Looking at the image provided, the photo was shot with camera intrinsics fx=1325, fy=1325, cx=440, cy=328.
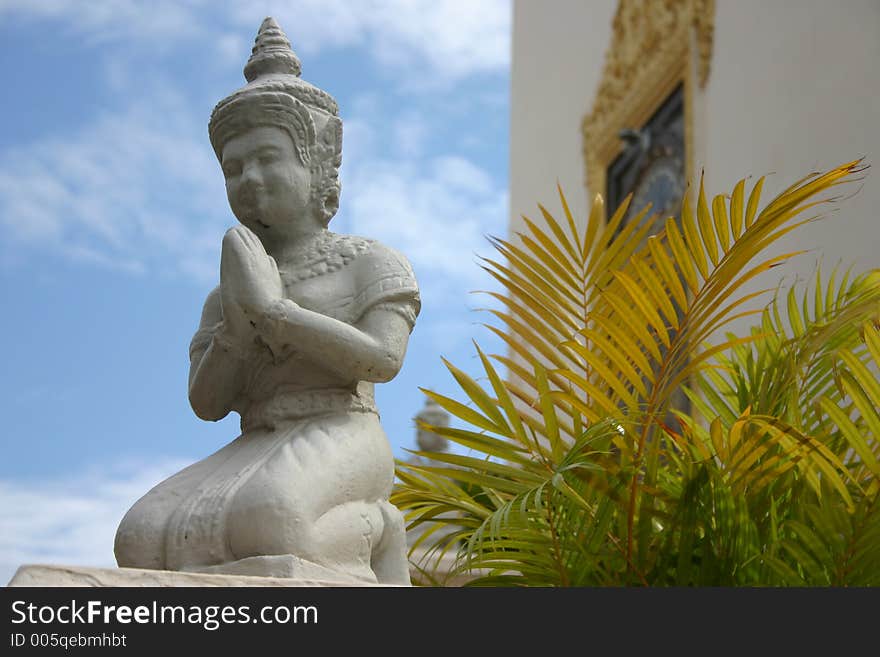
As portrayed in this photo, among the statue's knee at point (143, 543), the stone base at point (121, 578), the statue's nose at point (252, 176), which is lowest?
the stone base at point (121, 578)

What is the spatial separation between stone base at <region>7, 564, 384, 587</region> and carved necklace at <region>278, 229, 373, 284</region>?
2.59ft

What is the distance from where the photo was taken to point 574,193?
12938 mm

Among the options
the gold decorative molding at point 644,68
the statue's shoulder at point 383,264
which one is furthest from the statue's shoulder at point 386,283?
the gold decorative molding at point 644,68

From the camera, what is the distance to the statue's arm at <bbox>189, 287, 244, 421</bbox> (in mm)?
2949

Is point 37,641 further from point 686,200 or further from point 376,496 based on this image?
point 686,200

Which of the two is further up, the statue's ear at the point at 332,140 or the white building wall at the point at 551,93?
the white building wall at the point at 551,93

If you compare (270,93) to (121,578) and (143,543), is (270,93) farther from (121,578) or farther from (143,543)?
(121,578)

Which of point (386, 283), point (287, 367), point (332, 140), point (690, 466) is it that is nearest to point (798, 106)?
point (690, 466)

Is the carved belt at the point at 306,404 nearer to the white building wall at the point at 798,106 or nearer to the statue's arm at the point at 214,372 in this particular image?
the statue's arm at the point at 214,372

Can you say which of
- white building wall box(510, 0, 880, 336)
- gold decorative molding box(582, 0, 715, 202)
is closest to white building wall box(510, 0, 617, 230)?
gold decorative molding box(582, 0, 715, 202)

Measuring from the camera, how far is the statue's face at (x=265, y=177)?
2.99 metres

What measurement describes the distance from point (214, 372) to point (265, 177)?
1.49ft

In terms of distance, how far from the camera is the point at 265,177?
2992 mm

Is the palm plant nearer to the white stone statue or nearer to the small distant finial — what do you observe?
the white stone statue
